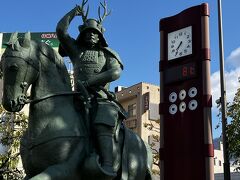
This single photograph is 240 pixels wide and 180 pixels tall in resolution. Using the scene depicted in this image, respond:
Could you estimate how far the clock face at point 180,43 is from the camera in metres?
21.8

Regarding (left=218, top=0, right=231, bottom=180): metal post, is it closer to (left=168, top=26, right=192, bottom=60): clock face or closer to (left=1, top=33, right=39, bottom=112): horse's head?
(left=168, top=26, right=192, bottom=60): clock face

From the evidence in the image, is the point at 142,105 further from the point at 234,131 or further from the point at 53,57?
the point at 53,57

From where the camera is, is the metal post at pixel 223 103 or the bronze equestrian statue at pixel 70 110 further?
the metal post at pixel 223 103

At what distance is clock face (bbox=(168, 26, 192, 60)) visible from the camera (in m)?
21.8

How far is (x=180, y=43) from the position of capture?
22.6 metres

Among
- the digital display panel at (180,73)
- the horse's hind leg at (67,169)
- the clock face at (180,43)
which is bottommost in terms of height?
the horse's hind leg at (67,169)

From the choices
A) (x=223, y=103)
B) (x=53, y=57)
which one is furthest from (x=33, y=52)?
(x=223, y=103)

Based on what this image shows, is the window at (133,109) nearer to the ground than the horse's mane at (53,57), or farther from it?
farther from it

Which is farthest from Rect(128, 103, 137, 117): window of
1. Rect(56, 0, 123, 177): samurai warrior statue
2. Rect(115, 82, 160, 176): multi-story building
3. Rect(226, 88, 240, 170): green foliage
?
Rect(56, 0, 123, 177): samurai warrior statue

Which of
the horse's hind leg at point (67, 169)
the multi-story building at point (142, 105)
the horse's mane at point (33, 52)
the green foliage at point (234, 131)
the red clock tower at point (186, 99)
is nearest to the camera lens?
the horse's hind leg at point (67, 169)

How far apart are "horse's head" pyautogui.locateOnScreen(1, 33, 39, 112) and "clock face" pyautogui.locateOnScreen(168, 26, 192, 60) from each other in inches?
664

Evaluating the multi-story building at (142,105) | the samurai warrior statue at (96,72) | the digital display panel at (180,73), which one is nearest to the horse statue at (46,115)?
the samurai warrior statue at (96,72)

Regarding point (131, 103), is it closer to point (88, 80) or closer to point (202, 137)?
point (202, 137)

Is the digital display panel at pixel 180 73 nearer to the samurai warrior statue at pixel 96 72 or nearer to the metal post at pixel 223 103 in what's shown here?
the metal post at pixel 223 103
